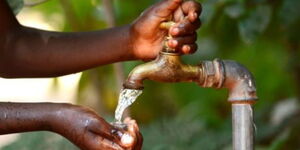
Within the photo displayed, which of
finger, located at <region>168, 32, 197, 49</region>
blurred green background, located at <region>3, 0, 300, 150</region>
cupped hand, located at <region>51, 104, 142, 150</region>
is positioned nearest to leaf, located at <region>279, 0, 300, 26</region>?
blurred green background, located at <region>3, 0, 300, 150</region>

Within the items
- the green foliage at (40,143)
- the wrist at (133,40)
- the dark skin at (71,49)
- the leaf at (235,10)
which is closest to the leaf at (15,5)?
the dark skin at (71,49)

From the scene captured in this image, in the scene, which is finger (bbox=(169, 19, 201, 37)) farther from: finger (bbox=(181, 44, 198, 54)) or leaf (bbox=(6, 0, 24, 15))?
leaf (bbox=(6, 0, 24, 15))

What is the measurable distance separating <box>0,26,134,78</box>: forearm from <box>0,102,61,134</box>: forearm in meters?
0.26

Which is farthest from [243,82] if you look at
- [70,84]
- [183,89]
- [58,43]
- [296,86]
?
[70,84]

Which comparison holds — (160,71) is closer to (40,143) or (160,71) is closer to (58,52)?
(58,52)

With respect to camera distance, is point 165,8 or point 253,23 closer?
point 165,8

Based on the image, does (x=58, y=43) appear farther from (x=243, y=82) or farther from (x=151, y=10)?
(x=243, y=82)

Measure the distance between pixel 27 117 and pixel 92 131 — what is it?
118 millimetres

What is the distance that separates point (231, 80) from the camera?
157 centimetres

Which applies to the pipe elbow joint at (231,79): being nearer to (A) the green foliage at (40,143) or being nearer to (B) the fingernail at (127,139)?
(B) the fingernail at (127,139)

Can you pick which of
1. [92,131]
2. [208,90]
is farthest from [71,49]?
[208,90]

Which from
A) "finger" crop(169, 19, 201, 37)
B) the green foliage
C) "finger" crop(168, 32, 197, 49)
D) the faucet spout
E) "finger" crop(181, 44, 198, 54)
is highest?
"finger" crop(169, 19, 201, 37)

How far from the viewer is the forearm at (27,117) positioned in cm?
143

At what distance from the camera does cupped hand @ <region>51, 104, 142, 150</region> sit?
1369 mm
